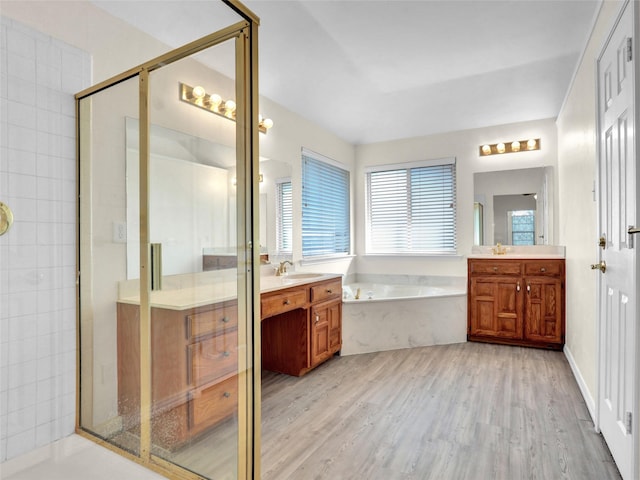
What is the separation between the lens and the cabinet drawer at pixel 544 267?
3.66 metres

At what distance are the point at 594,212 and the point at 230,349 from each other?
2.24 meters

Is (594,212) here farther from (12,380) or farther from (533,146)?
(12,380)

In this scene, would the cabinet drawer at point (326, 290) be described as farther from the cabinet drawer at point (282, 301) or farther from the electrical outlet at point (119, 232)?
the electrical outlet at point (119, 232)

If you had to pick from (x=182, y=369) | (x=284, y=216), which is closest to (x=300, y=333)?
(x=284, y=216)

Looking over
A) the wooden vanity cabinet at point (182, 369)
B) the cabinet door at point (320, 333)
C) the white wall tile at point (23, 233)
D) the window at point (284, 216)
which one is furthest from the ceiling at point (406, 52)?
the cabinet door at point (320, 333)

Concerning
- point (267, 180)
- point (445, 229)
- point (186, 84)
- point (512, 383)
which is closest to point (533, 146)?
point (445, 229)

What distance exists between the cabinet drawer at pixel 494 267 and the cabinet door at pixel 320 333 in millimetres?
1706

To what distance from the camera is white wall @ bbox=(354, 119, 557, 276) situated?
4.14 meters

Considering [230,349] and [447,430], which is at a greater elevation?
[230,349]

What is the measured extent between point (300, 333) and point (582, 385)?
2020 mm

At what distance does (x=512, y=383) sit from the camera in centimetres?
285

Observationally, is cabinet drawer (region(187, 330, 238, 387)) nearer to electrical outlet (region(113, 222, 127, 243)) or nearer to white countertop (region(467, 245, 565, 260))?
electrical outlet (region(113, 222, 127, 243))

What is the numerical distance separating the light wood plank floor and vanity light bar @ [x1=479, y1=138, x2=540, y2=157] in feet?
7.22

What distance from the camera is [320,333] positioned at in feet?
10.5
